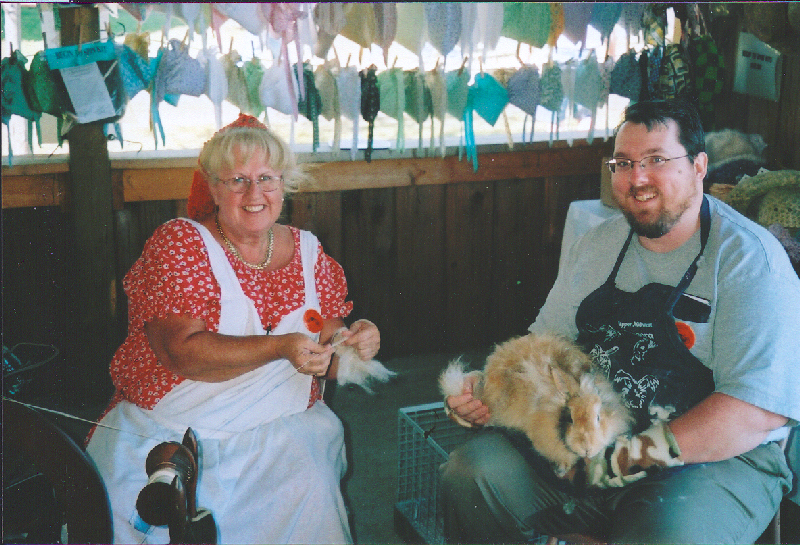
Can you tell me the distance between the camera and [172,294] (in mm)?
1975

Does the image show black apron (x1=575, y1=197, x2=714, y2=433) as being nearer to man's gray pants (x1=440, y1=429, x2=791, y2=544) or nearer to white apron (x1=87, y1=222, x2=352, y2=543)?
man's gray pants (x1=440, y1=429, x2=791, y2=544)

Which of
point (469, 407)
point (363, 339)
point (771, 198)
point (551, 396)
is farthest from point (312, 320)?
point (771, 198)

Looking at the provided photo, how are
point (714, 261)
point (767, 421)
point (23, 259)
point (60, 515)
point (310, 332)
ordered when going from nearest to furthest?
1. point (60, 515)
2. point (767, 421)
3. point (714, 261)
4. point (310, 332)
5. point (23, 259)

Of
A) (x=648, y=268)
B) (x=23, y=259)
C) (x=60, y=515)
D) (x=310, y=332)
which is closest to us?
(x=60, y=515)

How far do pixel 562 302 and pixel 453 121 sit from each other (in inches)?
84.3

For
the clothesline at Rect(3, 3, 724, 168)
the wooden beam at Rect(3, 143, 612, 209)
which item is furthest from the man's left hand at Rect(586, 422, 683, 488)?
the wooden beam at Rect(3, 143, 612, 209)

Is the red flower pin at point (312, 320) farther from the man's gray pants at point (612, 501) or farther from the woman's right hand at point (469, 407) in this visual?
the man's gray pants at point (612, 501)

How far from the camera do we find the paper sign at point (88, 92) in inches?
127

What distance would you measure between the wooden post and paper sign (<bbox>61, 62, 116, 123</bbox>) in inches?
4.3

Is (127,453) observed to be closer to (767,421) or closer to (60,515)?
(60,515)

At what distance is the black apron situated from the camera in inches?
73.9

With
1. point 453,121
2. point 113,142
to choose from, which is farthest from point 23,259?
point 453,121

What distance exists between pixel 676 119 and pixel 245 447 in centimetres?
150

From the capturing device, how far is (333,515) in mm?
1904
